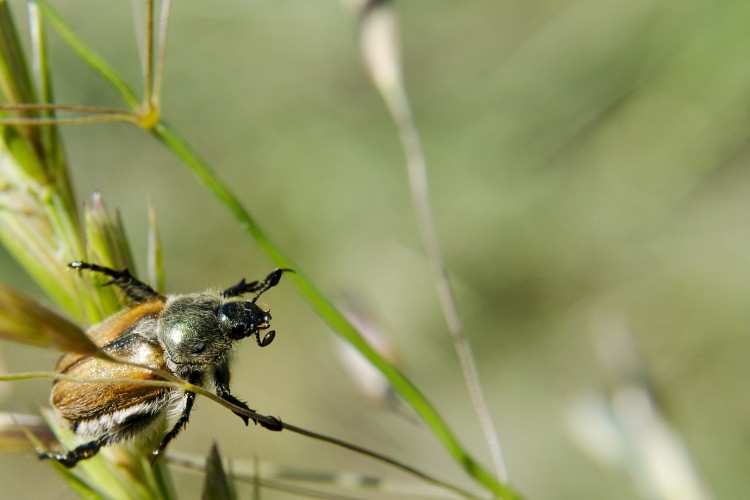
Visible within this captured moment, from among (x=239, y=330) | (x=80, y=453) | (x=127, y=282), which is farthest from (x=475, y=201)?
(x=80, y=453)

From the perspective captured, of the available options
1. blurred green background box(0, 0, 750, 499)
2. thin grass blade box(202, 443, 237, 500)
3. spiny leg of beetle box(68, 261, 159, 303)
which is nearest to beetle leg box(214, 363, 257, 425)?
spiny leg of beetle box(68, 261, 159, 303)

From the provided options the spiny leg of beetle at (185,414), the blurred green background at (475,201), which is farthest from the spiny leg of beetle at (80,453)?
the blurred green background at (475,201)

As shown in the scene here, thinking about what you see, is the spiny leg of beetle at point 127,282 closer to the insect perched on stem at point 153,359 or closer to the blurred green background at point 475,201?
the insect perched on stem at point 153,359

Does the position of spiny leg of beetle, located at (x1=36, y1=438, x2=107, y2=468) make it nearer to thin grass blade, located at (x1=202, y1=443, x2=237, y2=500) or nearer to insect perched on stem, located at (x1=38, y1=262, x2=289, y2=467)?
insect perched on stem, located at (x1=38, y1=262, x2=289, y2=467)

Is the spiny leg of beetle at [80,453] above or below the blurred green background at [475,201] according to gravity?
below

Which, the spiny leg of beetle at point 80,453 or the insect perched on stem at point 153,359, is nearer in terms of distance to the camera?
the spiny leg of beetle at point 80,453

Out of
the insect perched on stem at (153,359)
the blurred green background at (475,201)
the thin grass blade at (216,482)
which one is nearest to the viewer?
the thin grass blade at (216,482)
